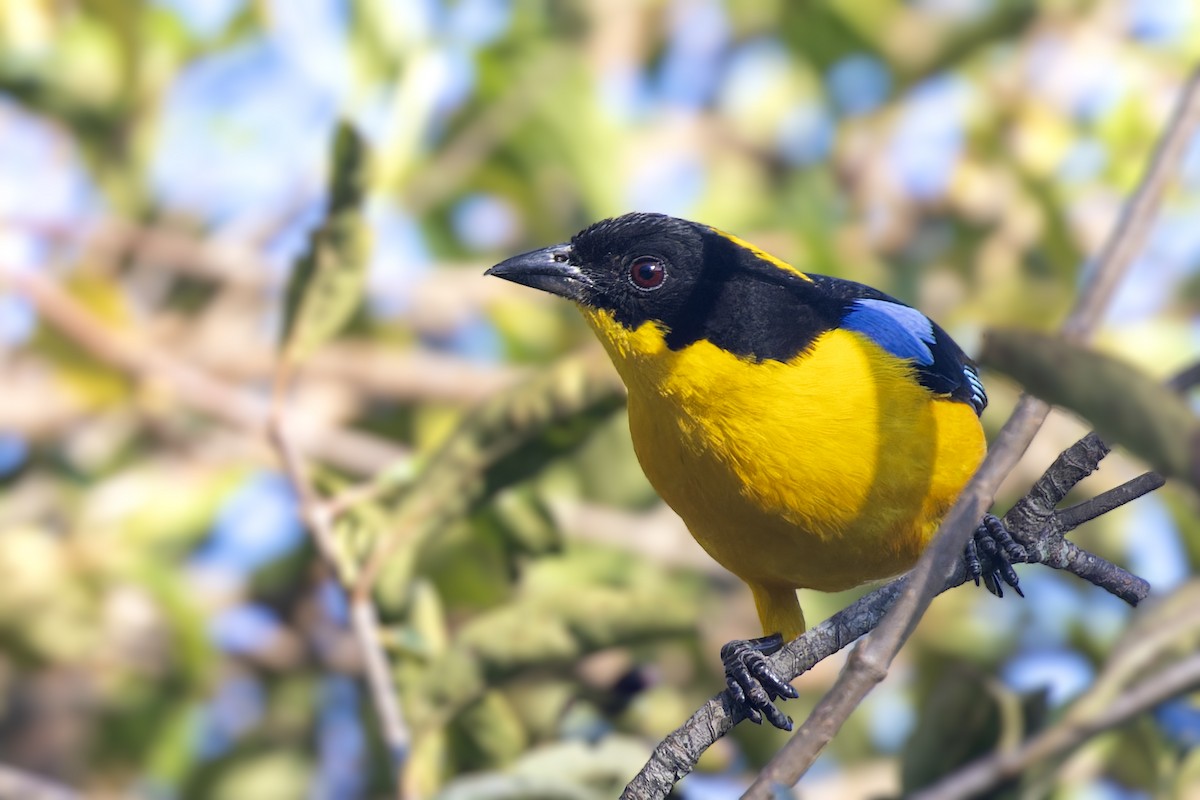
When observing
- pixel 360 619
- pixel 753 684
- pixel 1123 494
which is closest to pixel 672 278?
pixel 753 684

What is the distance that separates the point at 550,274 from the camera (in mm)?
3734

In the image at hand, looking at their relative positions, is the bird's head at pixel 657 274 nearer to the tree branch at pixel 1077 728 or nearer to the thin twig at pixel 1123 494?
the thin twig at pixel 1123 494

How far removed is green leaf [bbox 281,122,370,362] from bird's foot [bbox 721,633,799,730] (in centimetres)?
132

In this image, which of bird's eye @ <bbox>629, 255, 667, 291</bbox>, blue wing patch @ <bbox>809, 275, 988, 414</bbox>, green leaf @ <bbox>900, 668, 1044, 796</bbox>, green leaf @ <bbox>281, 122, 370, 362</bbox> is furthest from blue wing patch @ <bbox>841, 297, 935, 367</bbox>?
green leaf @ <bbox>281, 122, 370, 362</bbox>

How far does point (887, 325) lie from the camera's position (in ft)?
11.8

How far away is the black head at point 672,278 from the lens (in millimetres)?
3482

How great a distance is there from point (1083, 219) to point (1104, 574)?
4818mm

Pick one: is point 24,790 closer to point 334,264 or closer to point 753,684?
point 334,264

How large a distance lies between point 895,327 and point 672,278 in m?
0.58

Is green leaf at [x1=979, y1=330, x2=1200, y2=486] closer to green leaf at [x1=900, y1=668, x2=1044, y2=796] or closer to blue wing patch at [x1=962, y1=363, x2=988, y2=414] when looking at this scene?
green leaf at [x1=900, y1=668, x2=1044, y2=796]

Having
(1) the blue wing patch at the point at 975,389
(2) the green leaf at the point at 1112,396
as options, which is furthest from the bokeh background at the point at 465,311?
(2) the green leaf at the point at 1112,396

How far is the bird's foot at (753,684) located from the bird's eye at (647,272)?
94 cm

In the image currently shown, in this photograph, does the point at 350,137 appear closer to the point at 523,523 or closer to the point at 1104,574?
the point at 523,523

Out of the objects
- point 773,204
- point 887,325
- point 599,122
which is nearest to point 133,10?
point 599,122
